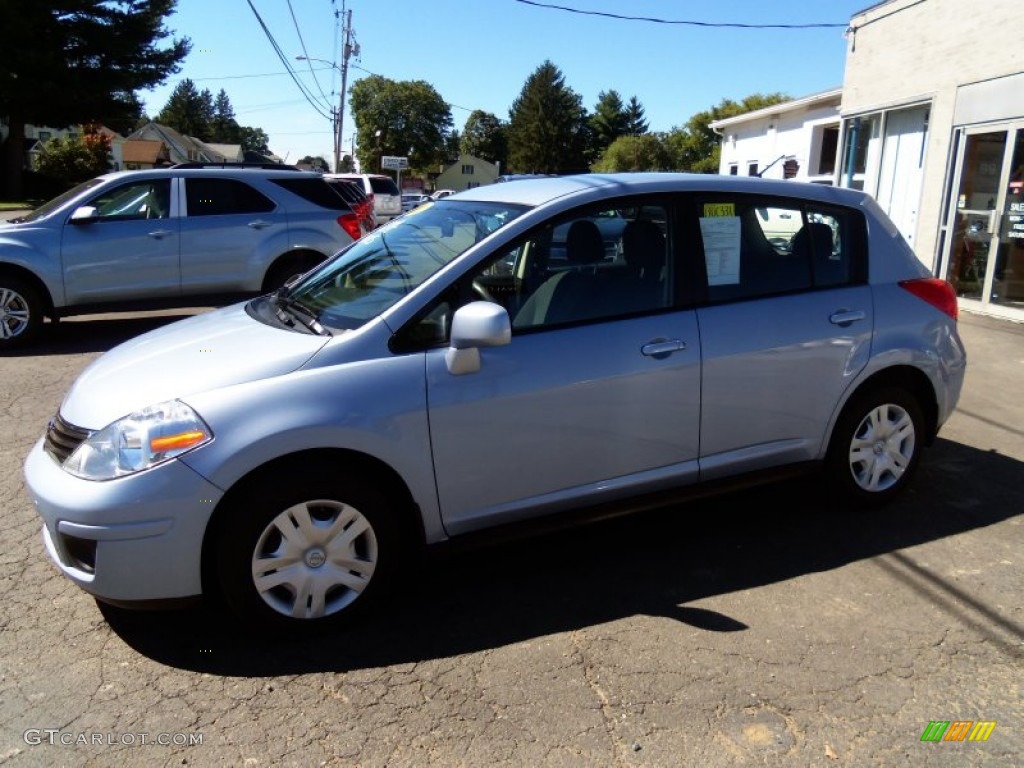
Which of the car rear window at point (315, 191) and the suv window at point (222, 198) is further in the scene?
the car rear window at point (315, 191)

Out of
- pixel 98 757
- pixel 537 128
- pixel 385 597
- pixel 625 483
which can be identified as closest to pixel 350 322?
pixel 385 597

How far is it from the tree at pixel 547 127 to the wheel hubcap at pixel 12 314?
272ft

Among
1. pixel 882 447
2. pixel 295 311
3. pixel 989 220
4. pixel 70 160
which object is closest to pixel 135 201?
pixel 295 311

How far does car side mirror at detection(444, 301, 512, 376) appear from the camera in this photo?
2.96 meters

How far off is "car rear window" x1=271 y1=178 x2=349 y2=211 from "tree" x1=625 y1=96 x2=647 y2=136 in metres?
93.2

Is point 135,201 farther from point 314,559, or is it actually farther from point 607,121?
point 607,121

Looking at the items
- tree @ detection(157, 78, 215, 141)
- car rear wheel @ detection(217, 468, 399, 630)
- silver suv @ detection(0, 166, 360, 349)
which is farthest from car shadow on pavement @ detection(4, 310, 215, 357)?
tree @ detection(157, 78, 215, 141)

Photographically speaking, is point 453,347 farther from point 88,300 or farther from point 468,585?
point 88,300

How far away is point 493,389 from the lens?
3139 millimetres

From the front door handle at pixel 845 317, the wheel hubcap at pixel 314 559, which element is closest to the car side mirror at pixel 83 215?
the wheel hubcap at pixel 314 559

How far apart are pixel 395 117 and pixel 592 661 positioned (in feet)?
347

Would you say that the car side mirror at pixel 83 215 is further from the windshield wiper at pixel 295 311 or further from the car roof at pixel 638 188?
the car roof at pixel 638 188

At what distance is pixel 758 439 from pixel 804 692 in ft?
4.41

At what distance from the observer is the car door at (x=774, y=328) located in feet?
12.0
